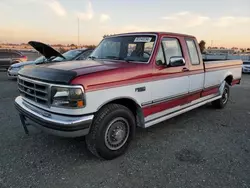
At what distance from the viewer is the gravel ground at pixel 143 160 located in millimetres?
2807

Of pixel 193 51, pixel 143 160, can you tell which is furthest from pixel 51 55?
pixel 143 160

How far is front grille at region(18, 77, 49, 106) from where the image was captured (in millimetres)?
2965

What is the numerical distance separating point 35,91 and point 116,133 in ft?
4.69

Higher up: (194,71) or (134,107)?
(194,71)

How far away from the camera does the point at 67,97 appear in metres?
2.76

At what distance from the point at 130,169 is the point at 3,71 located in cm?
1584

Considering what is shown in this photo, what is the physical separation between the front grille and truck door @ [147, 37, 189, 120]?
183cm

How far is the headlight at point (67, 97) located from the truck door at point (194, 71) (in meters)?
2.82

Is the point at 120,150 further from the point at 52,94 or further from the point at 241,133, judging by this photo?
the point at 241,133

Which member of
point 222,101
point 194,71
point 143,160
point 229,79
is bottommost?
point 143,160

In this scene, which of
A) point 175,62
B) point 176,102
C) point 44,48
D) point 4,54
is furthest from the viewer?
point 4,54

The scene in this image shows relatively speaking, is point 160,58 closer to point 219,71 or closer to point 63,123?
point 63,123

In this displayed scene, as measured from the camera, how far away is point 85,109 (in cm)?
282

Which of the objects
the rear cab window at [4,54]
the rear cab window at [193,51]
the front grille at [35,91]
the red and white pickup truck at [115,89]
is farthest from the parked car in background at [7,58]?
the rear cab window at [193,51]
